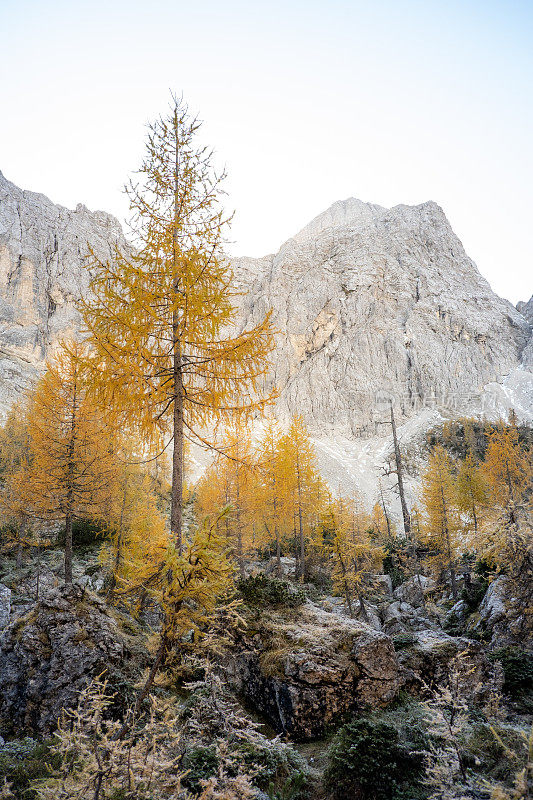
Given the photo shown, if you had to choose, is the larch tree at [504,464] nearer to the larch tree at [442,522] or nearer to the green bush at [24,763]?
the larch tree at [442,522]

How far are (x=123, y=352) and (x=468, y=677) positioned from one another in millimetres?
9861

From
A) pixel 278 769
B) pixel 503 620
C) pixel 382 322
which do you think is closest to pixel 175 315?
pixel 278 769

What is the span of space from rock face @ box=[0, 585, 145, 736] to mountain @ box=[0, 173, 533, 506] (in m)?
61.2

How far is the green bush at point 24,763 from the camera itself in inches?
180

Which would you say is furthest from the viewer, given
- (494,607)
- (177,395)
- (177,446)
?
(494,607)

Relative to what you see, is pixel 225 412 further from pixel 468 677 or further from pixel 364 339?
pixel 364 339

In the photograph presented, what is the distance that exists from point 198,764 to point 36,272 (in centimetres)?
10796

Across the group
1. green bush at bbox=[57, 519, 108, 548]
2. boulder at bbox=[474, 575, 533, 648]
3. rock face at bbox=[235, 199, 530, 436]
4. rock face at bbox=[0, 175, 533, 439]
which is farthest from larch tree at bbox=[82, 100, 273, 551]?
rock face at bbox=[235, 199, 530, 436]

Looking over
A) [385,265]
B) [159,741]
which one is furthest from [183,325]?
[385,265]

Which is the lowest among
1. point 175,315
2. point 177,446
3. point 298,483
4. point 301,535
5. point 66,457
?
point 301,535

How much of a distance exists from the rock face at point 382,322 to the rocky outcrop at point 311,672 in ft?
261

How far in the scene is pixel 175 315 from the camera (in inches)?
295

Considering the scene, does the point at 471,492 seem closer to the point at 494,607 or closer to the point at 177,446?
the point at 494,607

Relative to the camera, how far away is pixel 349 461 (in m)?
69.9
